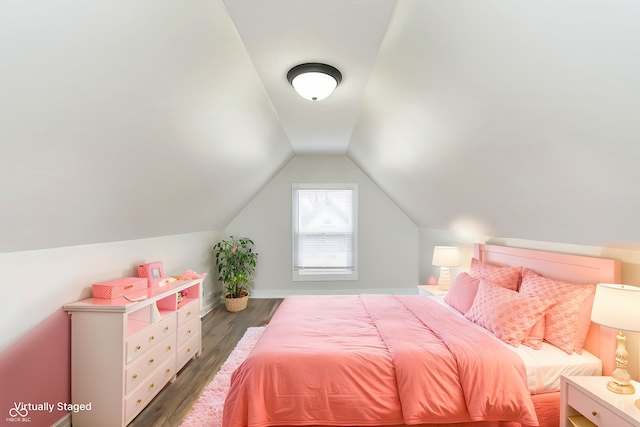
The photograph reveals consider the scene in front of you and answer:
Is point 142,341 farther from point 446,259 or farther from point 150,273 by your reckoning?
point 446,259

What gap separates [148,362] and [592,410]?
2796mm

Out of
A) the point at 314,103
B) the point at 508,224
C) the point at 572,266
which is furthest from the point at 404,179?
the point at 572,266

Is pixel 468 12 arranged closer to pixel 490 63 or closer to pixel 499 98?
pixel 490 63

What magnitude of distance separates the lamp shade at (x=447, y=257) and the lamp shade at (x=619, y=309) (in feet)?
6.81

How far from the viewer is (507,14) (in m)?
1.21

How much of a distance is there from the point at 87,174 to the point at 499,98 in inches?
89.5

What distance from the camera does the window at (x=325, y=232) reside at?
523 cm

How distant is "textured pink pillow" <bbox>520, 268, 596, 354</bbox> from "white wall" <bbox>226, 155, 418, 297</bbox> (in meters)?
3.04

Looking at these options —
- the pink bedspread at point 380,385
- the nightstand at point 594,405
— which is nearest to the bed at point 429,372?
the pink bedspread at point 380,385

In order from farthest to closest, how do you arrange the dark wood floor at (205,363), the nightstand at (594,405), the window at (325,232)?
the window at (325,232)
the dark wood floor at (205,363)
the nightstand at (594,405)

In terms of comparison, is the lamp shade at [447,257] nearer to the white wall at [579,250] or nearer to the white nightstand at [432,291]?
the white wall at [579,250]

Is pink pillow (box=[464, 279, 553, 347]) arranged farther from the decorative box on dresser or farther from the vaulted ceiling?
the decorative box on dresser

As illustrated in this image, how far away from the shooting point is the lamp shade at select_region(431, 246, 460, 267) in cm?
372

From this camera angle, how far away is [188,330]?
296cm
